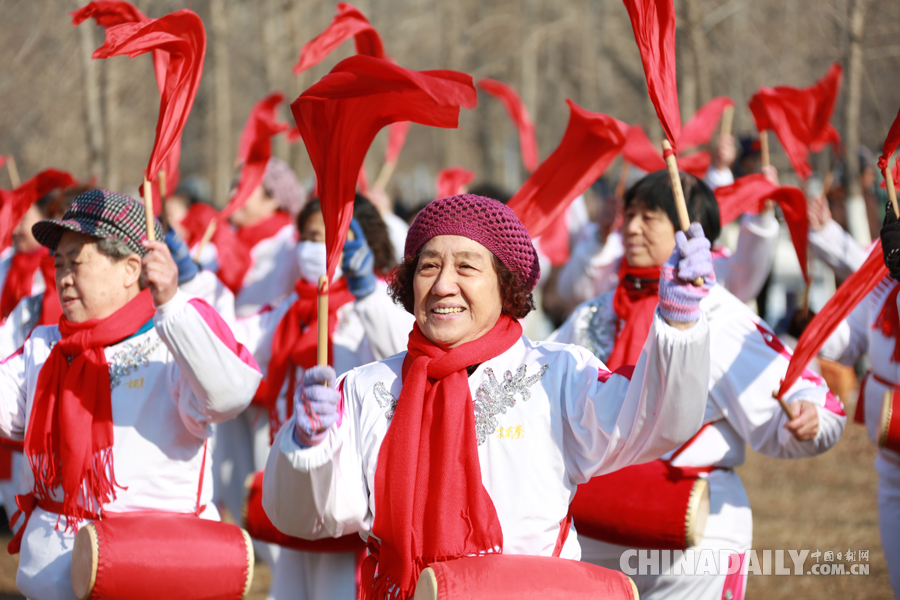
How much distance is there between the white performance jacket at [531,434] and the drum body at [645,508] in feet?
2.20

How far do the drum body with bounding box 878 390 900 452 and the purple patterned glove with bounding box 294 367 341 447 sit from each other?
2.27 meters

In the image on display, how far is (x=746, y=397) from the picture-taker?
3352 millimetres

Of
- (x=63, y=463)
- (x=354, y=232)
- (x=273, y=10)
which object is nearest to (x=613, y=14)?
(x=273, y=10)

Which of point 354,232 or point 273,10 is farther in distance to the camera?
point 273,10

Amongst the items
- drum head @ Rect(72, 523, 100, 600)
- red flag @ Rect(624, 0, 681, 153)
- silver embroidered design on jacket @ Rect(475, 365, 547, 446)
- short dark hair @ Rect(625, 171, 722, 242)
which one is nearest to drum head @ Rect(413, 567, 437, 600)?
silver embroidered design on jacket @ Rect(475, 365, 547, 446)

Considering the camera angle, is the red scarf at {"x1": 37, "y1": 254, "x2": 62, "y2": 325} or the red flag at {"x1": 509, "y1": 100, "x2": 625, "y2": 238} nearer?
the red flag at {"x1": 509, "y1": 100, "x2": 625, "y2": 238}

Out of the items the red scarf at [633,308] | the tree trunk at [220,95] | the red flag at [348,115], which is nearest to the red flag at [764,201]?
the red scarf at [633,308]

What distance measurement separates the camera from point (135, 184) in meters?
17.5

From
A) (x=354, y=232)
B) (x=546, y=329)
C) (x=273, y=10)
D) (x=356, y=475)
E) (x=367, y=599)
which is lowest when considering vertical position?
(x=546, y=329)

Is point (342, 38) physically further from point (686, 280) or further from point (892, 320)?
point (892, 320)

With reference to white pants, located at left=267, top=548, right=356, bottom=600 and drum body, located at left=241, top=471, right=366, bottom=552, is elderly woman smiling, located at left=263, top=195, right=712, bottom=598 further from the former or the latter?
white pants, located at left=267, top=548, right=356, bottom=600

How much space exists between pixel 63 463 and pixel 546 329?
9875mm

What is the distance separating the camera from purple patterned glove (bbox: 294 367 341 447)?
2.28 m

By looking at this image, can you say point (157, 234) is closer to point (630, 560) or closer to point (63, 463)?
point (63, 463)
